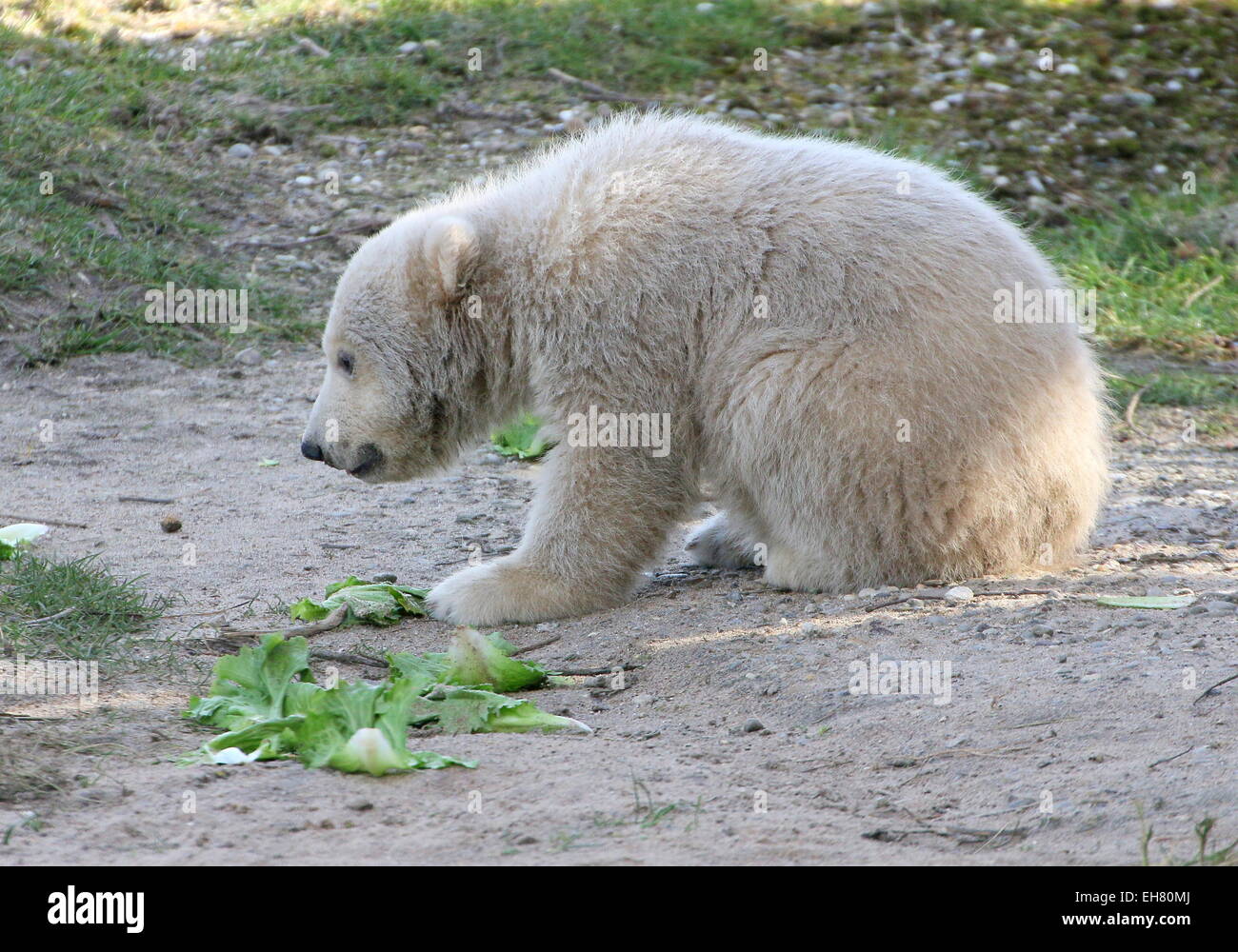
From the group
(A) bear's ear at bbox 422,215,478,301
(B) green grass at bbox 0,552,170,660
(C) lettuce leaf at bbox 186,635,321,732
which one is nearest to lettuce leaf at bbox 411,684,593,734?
(C) lettuce leaf at bbox 186,635,321,732

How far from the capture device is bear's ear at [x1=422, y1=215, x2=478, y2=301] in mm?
5375

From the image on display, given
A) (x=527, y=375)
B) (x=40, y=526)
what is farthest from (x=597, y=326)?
(x=40, y=526)

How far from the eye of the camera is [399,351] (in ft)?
18.3

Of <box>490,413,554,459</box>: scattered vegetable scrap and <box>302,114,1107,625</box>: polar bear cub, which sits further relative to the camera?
<box>490,413,554,459</box>: scattered vegetable scrap

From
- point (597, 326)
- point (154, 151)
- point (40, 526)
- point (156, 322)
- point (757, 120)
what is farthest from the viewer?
point (757, 120)

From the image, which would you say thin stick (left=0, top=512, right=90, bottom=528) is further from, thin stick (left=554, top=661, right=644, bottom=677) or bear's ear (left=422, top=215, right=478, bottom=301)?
thin stick (left=554, top=661, right=644, bottom=677)

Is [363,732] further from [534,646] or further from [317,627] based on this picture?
[317,627]

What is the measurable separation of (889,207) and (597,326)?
3.84ft

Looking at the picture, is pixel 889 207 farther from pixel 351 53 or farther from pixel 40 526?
pixel 351 53

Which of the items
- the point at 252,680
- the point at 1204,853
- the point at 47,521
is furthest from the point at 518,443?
the point at 1204,853

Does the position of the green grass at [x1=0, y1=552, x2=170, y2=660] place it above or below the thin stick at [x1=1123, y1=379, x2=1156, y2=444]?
below

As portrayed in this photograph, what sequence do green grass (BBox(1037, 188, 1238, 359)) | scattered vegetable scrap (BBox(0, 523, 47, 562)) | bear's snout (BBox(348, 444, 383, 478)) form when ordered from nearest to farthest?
1. scattered vegetable scrap (BBox(0, 523, 47, 562))
2. bear's snout (BBox(348, 444, 383, 478))
3. green grass (BBox(1037, 188, 1238, 359))

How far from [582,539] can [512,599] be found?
345 millimetres

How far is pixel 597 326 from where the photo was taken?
5.28 meters
